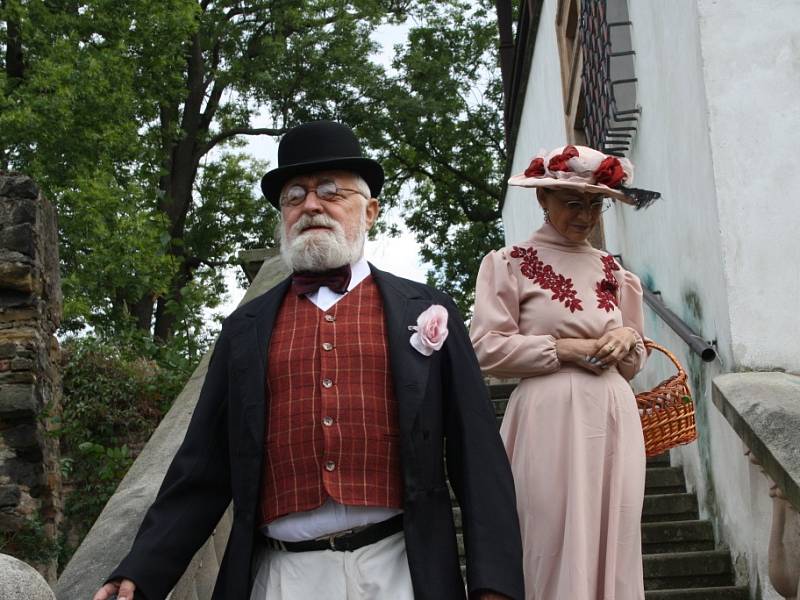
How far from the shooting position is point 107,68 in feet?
53.2

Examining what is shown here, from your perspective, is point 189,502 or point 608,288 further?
point 608,288

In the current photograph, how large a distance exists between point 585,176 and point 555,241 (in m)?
0.26

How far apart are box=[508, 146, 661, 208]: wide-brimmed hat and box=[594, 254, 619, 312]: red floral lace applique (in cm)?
23

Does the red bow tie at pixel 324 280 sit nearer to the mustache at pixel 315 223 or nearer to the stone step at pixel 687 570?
the mustache at pixel 315 223

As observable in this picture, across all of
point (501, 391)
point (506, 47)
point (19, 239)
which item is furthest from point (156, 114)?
point (501, 391)

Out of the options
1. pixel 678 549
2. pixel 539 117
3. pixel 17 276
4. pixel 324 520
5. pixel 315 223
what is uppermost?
pixel 539 117

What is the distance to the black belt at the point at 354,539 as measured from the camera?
9.89 ft

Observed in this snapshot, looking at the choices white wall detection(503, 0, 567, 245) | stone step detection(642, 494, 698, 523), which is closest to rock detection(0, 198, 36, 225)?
stone step detection(642, 494, 698, 523)

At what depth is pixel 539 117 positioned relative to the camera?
14.3 meters

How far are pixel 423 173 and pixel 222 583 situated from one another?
24059 mm

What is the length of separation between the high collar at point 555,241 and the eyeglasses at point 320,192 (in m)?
0.97

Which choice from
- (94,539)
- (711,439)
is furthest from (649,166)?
(94,539)

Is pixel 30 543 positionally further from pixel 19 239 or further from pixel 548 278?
pixel 548 278

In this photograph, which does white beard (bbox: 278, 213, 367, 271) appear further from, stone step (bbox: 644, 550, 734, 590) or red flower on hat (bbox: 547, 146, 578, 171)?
stone step (bbox: 644, 550, 734, 590)
